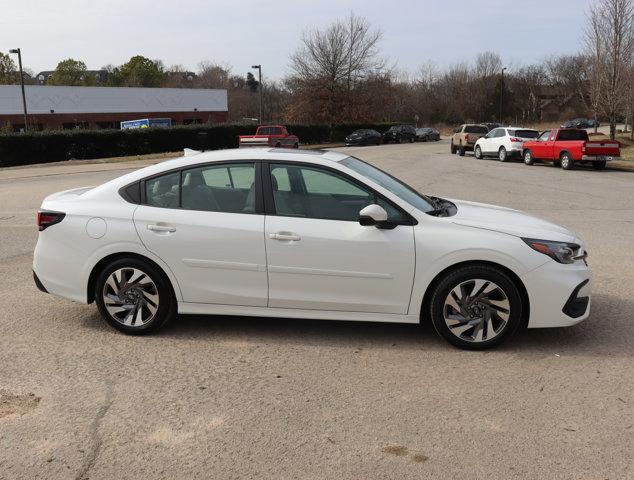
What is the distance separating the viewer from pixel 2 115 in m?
56.4

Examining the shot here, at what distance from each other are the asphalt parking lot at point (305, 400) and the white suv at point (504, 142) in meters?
22.8

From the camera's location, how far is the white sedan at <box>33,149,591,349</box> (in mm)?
4617

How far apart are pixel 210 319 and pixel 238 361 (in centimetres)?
108

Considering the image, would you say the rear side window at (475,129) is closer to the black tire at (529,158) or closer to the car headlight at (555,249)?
the black tire at (529,158)

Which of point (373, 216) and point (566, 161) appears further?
point (566, 161)

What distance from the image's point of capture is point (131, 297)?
Result: 5043 millimetres

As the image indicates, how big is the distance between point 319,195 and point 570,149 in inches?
830

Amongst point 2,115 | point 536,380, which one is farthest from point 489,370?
point 2,115

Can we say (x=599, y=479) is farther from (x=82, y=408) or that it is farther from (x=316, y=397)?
(x=82, y=408)

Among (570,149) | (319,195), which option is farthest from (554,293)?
(570,149)

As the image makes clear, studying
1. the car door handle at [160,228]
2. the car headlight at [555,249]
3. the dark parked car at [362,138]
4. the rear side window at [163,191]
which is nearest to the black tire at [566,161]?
the car headlight at [555,249]

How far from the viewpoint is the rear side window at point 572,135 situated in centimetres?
2375

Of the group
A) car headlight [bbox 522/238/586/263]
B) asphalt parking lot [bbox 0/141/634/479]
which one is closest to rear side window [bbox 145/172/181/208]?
asphalt parking lot [bbox 0/141/634/479]

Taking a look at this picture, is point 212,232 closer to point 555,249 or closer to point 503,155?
point 555,249
